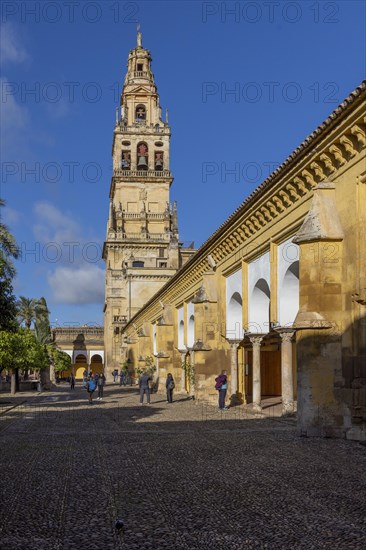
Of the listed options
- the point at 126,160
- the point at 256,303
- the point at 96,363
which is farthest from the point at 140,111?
the point at 256,303

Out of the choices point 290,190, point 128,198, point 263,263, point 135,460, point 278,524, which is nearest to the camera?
point 278,524

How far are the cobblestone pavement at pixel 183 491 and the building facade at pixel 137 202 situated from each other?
5486 cm

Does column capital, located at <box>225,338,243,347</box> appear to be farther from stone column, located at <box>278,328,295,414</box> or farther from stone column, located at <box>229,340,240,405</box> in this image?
stone column, located at <box>278,328,295,414</box>

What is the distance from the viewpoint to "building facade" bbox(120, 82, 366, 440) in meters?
12.5

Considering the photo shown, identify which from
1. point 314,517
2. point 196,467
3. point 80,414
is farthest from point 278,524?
point 80,414

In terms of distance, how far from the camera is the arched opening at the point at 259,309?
66.1 ft

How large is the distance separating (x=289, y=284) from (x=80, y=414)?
8.70 metres

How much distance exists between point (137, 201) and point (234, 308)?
161 ft

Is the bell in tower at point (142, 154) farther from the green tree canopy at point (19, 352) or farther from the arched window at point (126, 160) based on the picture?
the green tree canopy at point (19, 352)

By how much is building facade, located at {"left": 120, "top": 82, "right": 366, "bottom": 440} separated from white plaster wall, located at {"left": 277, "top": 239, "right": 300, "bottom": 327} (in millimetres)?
25

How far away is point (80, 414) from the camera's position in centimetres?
2156

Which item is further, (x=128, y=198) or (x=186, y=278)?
(x=128, y=198)

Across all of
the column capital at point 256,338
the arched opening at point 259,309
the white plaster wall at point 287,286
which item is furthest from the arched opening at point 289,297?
the column capital at point 256,338

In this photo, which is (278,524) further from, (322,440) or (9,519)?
(322,440)
